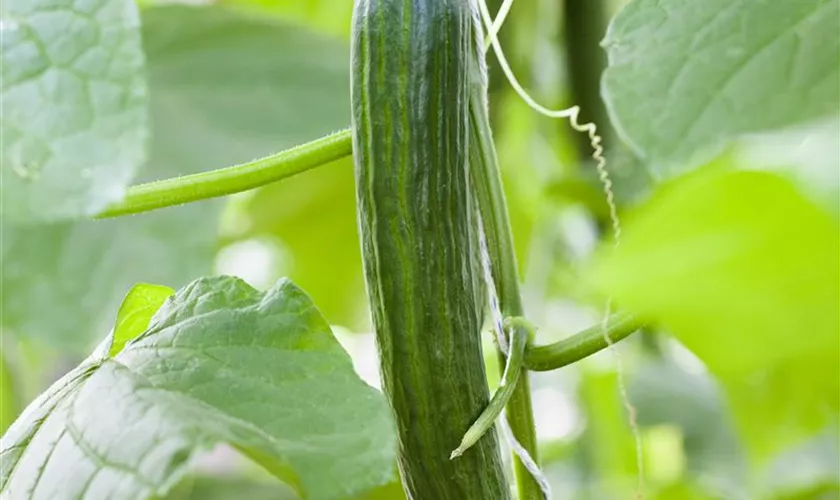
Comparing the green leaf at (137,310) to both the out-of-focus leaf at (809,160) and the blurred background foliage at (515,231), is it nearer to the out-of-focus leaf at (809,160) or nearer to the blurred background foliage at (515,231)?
the blurred background foliage at (515,231)

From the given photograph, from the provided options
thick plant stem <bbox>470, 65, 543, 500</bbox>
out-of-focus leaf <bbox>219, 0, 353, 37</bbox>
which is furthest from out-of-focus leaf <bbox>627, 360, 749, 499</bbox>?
thick plant stem <bbox>470, 65, 543, 500</bbox>

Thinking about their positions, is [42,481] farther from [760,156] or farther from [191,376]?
[760,156]

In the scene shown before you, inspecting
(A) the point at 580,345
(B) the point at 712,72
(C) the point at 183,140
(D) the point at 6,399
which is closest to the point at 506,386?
(A) the point at 580,345

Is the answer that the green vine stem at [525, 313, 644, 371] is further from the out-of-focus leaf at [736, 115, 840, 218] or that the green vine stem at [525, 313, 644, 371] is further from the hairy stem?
the hairy stem

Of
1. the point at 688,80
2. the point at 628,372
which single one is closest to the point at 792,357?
the point at 688,80

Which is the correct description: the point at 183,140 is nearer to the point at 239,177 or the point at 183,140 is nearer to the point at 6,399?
the point at 6,399
